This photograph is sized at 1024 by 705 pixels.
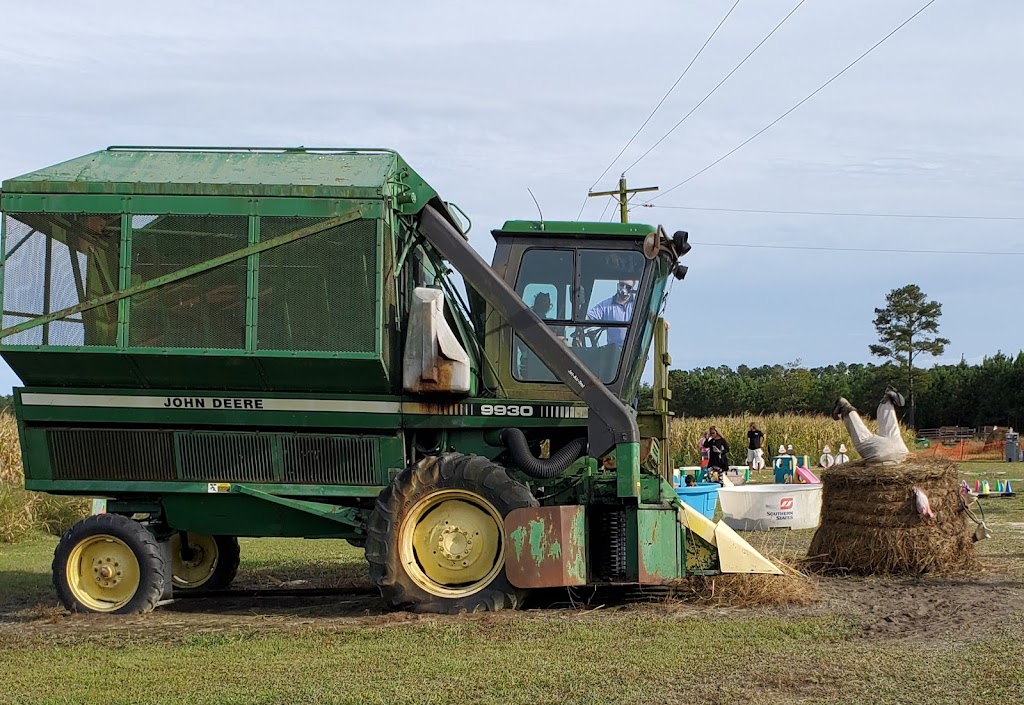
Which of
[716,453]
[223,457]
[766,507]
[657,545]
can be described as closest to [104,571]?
[223,457]

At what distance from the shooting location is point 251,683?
6309 mm

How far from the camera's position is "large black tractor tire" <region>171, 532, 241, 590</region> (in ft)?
36.2

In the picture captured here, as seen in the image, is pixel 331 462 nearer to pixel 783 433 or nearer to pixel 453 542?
pixel 453 542

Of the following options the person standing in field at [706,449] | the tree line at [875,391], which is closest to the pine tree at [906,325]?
the tree line at [875,391]

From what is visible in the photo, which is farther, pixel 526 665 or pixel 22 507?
pixel 22 507

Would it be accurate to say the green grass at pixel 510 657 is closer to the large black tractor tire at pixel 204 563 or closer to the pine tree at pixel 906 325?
the large black tractor tire at pixel 204 563

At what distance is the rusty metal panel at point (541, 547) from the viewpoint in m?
8.68

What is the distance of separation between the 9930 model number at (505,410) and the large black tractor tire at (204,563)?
10.8 feet

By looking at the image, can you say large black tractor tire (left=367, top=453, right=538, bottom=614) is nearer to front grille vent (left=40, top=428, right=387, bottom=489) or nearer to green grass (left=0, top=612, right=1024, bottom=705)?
front grille vent (left=40, top=428, right=387, bottom=489)

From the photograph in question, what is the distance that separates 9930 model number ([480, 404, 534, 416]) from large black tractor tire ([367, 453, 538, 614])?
0.63 meters

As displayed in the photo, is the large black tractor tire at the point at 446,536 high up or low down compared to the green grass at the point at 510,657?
up

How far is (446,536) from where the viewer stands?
355 inches

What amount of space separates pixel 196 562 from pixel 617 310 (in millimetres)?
4918

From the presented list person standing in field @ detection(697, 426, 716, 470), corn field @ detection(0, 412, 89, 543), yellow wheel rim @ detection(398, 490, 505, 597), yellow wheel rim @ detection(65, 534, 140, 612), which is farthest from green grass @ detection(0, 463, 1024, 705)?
person standing in field @ detection(697, 426, 716, 470)
